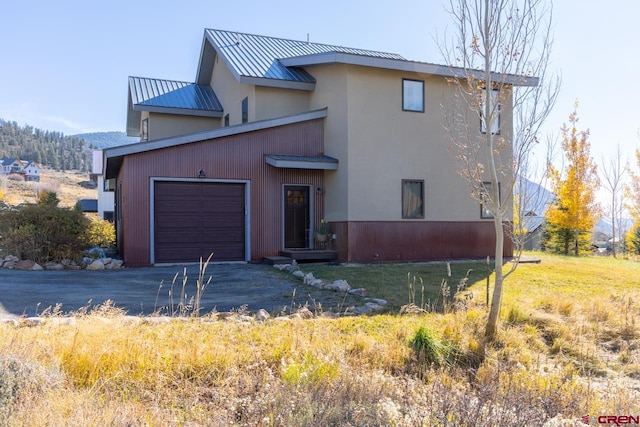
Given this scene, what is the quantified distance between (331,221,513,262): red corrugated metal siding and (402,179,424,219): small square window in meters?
0.31

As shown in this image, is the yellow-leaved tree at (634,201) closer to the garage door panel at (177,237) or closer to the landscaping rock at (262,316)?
the garage door panel at (177,237)

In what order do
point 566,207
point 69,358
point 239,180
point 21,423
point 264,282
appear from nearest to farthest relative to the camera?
1. point 21,423
2. point 69,358
3. point 264,282
4. point 239,180
5. point 566,207

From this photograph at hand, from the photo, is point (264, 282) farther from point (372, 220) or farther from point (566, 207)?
point (566, 207)

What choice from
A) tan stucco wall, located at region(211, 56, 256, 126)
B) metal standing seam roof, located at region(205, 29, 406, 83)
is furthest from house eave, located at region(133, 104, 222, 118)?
metal standing seam roof, located at region(205, 29, 406, 83)

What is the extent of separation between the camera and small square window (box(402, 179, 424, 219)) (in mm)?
14383

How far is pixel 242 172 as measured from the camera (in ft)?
45.2

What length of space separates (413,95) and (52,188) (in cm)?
6970

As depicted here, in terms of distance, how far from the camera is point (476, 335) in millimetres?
6215

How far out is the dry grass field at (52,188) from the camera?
6159cm

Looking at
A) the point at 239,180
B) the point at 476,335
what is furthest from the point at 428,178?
the point at 476,335

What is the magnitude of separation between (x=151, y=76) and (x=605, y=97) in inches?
656

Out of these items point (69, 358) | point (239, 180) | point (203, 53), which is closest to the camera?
point (69, 358)

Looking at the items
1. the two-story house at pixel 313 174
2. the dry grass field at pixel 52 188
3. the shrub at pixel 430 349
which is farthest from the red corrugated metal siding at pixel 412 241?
the dry grass field at pixel 52 188

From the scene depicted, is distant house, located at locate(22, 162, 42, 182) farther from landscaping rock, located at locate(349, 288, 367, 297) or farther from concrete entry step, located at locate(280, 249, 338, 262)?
landscaping rock, located at locate(349, 288, 367, 297)
